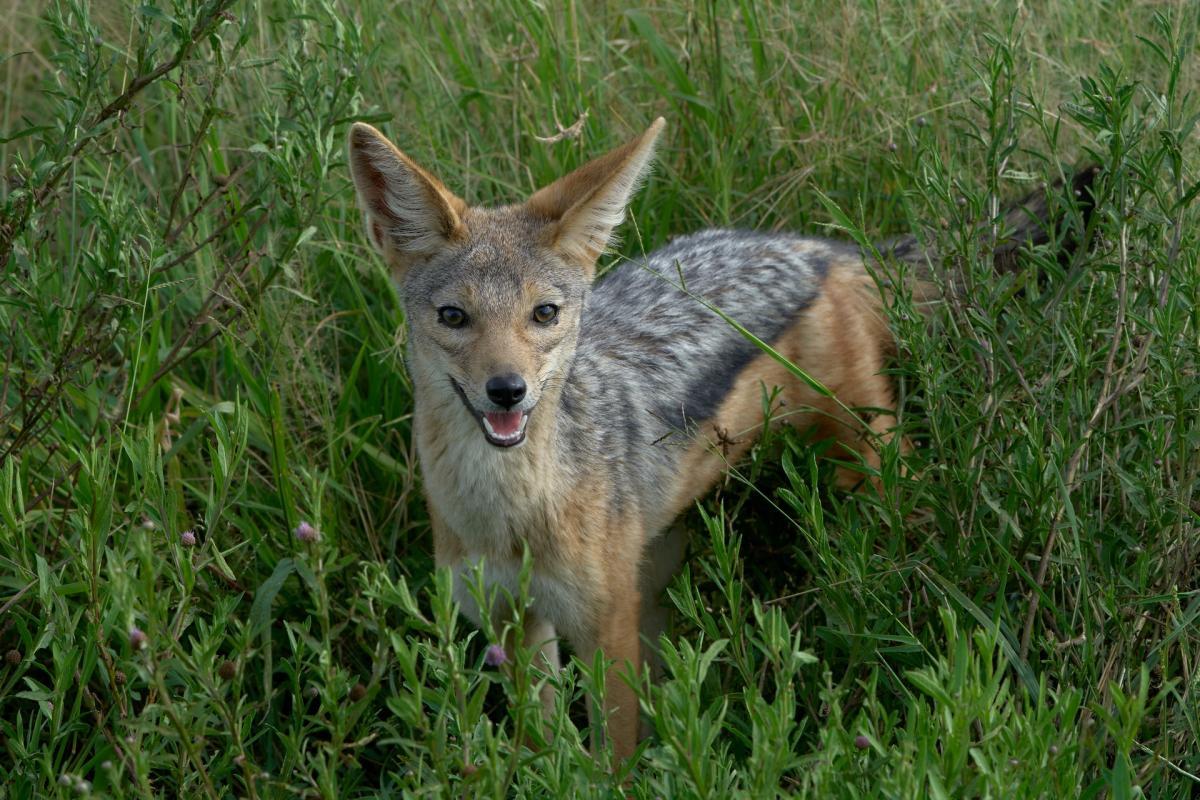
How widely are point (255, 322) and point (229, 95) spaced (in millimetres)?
1913

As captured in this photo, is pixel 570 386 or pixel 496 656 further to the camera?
pixel 570 386

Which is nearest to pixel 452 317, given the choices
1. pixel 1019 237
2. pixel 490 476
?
pixel 490 476

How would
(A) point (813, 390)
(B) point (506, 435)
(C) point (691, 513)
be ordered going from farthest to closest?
(C) point (691, 513) → (A) point (813, 390) → (B) point (506, 435)

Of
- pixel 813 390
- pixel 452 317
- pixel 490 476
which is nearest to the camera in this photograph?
pixel 452 317

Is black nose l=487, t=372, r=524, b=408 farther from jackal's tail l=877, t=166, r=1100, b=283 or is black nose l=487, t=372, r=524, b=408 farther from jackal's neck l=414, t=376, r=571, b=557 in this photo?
jackal's tail l=877, t=166, r=1100, b=283

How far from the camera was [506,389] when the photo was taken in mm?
3551

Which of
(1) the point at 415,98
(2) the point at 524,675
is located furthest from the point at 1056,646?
(1) the point at 415,98

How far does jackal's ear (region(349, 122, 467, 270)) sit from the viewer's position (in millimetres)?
3826

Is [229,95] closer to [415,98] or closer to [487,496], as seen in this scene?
[415,98]

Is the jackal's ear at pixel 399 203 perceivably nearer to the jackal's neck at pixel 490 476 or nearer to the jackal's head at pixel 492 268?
the jackal's head at pixel 492 268

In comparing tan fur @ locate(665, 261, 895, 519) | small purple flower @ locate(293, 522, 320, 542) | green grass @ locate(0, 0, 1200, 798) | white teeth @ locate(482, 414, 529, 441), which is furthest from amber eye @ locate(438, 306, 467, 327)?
small purple flower @ locate(293, 522, 320, 542)

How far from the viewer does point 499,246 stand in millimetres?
3979

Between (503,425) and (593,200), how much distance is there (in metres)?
0.77

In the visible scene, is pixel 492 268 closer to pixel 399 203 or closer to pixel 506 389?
pixel 399 203
